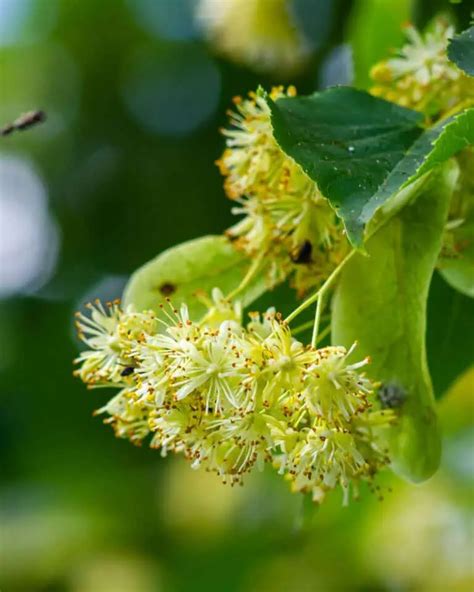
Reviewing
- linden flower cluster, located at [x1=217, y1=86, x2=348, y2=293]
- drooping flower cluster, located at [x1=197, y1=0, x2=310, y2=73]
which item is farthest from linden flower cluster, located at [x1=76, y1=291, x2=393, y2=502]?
drooping flower cluster, located at [x1=197, y1=0, x2=310, y2=73]

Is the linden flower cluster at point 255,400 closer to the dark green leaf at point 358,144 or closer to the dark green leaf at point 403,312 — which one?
the dark green leaf at point 403,312

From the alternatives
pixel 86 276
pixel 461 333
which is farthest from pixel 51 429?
pixel 461 333

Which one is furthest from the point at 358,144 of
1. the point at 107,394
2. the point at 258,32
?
the point at 107,394

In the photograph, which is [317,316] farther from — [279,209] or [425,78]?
[425,78]

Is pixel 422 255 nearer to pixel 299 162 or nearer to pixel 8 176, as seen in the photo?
pixel 299 162

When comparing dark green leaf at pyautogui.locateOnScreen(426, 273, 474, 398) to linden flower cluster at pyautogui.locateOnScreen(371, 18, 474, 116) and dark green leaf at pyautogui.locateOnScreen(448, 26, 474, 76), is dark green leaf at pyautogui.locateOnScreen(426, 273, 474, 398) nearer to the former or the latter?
linden flower cluster at pyautogui.locateOnScreen(371, 18, 474, 116)

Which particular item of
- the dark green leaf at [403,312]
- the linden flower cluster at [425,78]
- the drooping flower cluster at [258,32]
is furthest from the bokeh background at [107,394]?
the dark green leaf at [403,312]
